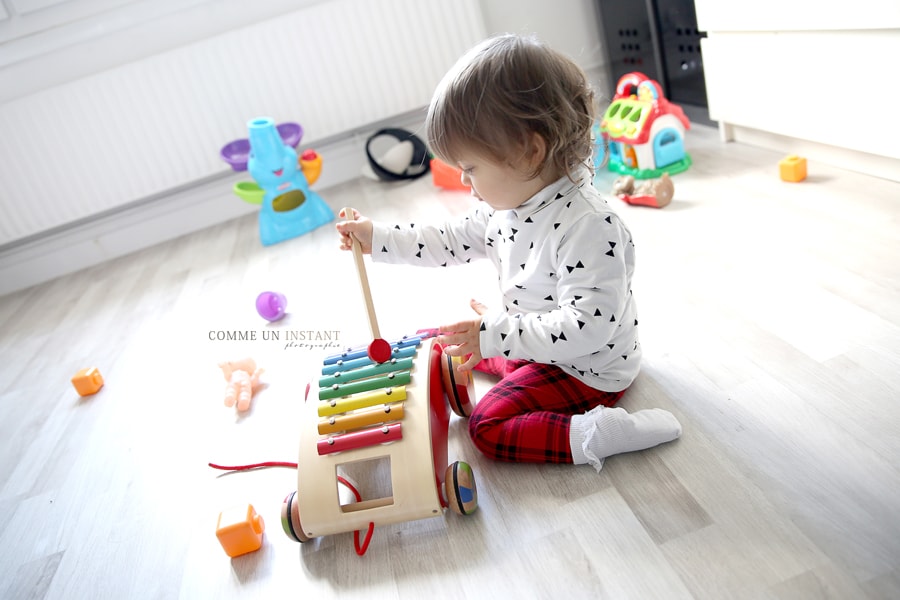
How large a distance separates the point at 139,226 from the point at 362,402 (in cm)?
178

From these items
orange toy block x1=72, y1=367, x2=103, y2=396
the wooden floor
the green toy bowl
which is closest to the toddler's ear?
the wooden floor

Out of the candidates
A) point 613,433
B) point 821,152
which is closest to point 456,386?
point 613,433

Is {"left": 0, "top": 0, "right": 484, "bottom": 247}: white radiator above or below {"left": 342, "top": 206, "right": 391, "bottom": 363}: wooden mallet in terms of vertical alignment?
above

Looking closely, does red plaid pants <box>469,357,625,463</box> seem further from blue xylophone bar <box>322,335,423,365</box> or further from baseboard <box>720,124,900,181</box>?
baseboard <box>720,124,900,181</box>

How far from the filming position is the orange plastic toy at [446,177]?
2.05m

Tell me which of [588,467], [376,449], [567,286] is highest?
[567,286]

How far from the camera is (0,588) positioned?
98 centimetres

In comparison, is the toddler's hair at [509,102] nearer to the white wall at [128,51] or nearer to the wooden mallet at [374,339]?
the wooden mallet at [374,339]

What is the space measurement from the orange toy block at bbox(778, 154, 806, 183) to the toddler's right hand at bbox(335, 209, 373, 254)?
3.23 ft

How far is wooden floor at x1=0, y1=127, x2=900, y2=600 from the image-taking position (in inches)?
30.3

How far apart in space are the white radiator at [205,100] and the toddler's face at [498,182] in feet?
4.99

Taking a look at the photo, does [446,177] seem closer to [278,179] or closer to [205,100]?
[278,179]

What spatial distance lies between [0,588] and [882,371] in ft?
3.94

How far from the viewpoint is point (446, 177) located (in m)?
2.07
